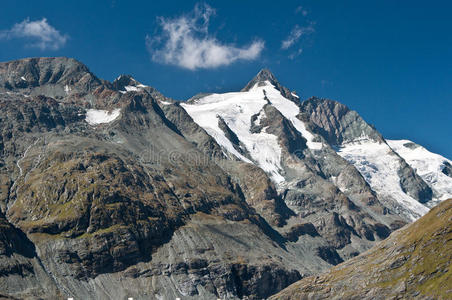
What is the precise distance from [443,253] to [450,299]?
946 inches

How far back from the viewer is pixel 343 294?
198 m

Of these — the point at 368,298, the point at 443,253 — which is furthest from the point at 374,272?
the point at 443,253

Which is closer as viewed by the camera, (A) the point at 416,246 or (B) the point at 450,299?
(B) the point at 450,299

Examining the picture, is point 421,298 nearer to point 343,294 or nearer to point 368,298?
point 368,298

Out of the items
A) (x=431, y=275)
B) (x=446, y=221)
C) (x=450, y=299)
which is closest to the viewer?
(x=450, y=299)

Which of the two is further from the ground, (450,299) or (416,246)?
(416,246)

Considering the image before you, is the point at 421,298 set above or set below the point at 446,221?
below

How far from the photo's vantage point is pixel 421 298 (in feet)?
560

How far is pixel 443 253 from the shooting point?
598 ft

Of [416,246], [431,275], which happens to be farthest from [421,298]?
[416,246]

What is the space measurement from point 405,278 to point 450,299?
23407 mm

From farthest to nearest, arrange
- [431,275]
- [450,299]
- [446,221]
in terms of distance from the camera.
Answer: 1. [446,221]
2. [431,275]
3. [450,299]

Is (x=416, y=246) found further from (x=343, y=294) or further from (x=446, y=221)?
(x=343, y=294)

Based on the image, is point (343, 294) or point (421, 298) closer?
point (421, 298)
